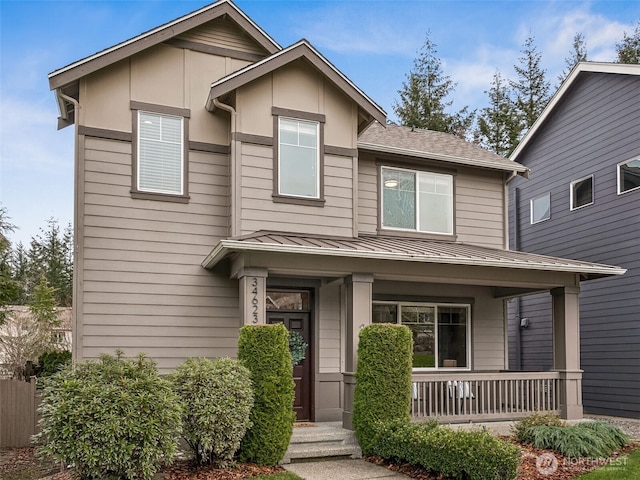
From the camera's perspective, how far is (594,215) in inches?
574

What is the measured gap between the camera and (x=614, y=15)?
86.9 feet

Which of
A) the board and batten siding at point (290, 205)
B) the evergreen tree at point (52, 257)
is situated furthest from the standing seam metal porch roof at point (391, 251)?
the evergreen tree at point (52, 257)

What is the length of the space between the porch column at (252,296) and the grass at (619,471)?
→ 15.5 ft

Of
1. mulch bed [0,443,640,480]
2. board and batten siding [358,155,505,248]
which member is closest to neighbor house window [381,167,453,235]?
board and batten siding [358,155,505,248]

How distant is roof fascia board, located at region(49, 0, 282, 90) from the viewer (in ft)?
32.8

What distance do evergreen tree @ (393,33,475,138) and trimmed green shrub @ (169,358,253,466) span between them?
23.3m

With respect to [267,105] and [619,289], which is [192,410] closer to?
[267,105]

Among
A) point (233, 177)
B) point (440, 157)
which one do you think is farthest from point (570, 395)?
point (233, 177)

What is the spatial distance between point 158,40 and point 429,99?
848 inches

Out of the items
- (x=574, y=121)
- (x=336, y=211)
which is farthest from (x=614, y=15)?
(x=336, y=211)

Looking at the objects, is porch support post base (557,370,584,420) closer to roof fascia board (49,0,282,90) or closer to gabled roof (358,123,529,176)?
gabled roof (358,123,529,176)

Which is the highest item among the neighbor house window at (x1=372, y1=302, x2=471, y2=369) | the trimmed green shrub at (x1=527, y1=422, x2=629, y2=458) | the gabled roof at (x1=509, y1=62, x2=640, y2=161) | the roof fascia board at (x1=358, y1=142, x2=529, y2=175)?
the gabled roof at (x1=509, y1=62, x2=640, y2=161)

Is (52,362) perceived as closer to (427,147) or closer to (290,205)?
(290,205)

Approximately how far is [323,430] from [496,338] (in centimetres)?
496
